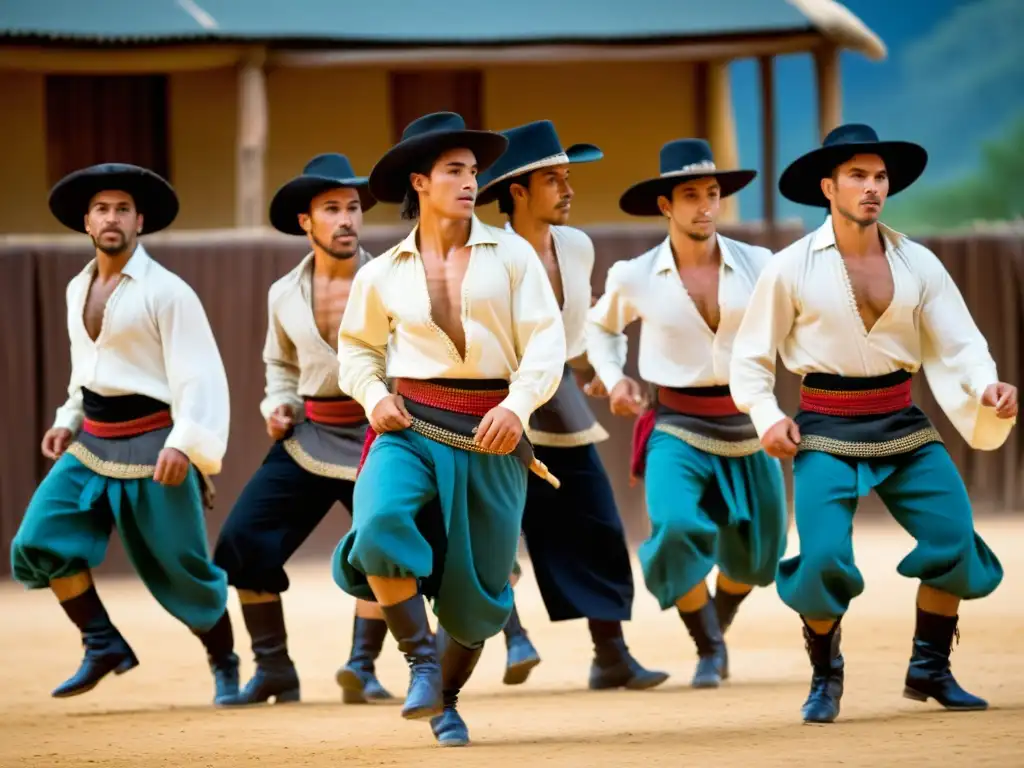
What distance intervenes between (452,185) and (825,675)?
2.12 meters

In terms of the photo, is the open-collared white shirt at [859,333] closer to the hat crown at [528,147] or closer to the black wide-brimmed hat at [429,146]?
→ the black wide-brimmed hat at [429,146]

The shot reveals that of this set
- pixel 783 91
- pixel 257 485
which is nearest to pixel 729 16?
pixel 257 485

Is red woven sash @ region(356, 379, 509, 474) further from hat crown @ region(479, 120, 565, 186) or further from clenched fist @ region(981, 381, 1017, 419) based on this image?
hat crown @ region(479, 120, 565, 186)

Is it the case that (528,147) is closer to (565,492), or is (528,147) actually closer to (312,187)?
(312,187)

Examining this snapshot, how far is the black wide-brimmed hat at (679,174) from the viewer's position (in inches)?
314

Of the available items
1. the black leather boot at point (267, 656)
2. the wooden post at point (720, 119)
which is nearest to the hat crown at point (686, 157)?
the black leather boot at point (267, 656)

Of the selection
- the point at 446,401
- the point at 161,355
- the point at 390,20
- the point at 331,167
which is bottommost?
the point at 446,401

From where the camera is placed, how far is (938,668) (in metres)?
6.64

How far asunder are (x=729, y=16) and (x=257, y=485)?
10.3 meters

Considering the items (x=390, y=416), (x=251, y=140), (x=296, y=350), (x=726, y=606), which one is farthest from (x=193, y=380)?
(x=251, y=140)

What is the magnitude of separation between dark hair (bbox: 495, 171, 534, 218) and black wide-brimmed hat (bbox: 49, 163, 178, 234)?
1358mm

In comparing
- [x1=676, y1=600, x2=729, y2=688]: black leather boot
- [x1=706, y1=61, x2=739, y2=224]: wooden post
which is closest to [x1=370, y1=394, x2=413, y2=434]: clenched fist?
[x1=676, y1=600, x2=729, y2=688]: black leather boot

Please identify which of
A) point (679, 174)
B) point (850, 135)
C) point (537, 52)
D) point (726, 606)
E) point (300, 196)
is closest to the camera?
point (850, 135)

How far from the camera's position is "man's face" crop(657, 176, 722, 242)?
26.1 feet
